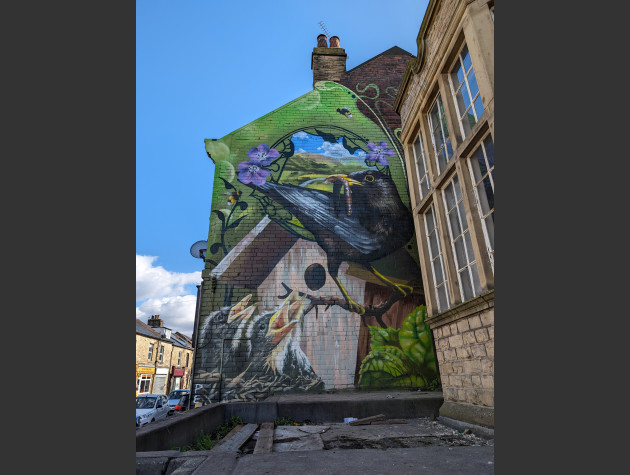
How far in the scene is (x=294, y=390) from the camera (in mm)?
8398

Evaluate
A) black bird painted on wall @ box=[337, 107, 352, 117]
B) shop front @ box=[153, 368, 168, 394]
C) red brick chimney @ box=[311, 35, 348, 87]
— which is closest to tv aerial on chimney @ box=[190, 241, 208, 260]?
black bird painted on wall @ box=[337, 107, 352, 117]

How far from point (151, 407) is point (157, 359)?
20.3 metres

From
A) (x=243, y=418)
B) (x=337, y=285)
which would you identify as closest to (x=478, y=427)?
(x=243, y=418)

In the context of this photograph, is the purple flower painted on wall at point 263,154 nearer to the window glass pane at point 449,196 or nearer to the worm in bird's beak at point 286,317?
the worm in bird's beak at point 286,317

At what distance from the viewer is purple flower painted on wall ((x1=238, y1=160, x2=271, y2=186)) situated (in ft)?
33.8

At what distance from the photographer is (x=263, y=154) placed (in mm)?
10617

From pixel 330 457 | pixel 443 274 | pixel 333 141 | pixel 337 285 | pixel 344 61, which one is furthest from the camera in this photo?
pixel 344 61

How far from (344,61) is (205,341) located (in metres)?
9.92

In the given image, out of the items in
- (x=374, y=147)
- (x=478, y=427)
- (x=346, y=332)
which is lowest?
(x=478, y=427)

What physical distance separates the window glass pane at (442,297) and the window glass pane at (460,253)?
675mm

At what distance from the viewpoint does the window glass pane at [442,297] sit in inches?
256

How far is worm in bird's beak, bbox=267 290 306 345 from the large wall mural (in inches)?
1.0

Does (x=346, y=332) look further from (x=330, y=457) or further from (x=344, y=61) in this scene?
(x=344, y=61)

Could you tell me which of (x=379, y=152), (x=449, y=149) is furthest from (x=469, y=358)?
(x=379, y=152)
